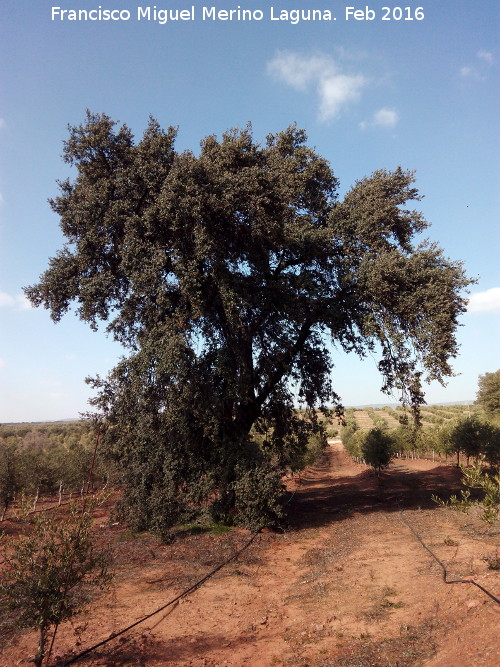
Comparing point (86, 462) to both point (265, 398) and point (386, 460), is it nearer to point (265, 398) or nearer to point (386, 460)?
point (265, 398)

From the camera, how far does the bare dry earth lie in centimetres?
651

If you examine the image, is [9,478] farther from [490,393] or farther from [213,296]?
[490,393]

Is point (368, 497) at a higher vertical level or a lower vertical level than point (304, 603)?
lower

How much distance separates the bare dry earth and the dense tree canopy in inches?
95.0

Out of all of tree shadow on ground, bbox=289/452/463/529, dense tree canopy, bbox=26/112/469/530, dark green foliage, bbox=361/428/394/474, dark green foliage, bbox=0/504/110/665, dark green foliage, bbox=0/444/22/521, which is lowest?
tree shadow on ground, bbox=289/452/463/529

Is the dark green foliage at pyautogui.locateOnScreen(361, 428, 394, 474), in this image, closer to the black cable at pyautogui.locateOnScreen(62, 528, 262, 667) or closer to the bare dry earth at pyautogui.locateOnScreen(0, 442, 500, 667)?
the bare dry earth at pyautogui.locateOnScreen(0, 442, 500, 667)

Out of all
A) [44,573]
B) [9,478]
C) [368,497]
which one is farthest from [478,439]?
[44,573]

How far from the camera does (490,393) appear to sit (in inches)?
2274

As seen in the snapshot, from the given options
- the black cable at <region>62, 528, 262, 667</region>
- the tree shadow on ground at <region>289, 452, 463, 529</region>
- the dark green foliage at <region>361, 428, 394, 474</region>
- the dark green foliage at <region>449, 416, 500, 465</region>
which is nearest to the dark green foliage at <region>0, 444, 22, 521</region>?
the black cable at <region>62, 528, 262, 667</region>

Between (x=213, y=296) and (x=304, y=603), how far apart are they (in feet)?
35.5

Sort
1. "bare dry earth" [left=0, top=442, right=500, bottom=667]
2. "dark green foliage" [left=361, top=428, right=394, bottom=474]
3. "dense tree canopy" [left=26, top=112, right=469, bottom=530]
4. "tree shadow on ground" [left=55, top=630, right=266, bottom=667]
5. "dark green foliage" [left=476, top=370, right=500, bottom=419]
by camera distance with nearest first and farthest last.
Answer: "bare dry earth" [left=0, top=442, right=500, bottom=667]
"tree shadow on ground" [left=55, top=630, right=266, bottom=667]
"dense tree canopy" [left=26, top=112, right=469, bottom=530]
"dark green foliage" [left=361, top=428, right=394, bottom=474]
"dark green foliage" [left=476, top=370, right=500, bottom=419]

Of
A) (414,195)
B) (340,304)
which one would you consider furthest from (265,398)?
(414,195)

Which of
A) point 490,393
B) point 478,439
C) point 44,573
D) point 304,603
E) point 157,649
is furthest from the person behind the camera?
point 490,393

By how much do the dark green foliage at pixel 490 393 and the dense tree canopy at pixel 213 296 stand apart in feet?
158
